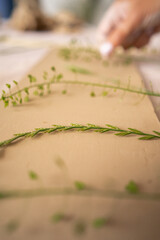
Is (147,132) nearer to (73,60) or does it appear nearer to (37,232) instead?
(37,232)

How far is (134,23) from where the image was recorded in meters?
0.67

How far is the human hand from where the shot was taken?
658 millimetres

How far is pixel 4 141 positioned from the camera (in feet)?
0.91

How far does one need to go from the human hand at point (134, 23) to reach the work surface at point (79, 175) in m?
0.39

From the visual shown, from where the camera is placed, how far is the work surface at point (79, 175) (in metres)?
0.19

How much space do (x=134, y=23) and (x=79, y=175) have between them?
0.62m

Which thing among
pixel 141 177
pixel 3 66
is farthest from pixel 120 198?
pixel 3 66

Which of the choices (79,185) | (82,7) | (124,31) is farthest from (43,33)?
(79,185)

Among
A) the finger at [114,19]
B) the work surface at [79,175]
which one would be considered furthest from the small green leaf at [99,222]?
the finger at [114,19]

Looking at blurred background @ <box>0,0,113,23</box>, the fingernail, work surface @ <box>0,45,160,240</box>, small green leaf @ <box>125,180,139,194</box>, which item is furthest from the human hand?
blurred background @ <box>0,0,113,23</box>

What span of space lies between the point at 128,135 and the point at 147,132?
0.11ft

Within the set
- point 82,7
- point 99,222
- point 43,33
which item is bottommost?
point 99,222

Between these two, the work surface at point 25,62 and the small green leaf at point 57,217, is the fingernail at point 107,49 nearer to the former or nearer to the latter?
the work surface at point 25,62

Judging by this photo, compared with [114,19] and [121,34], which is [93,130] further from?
[114,19]
